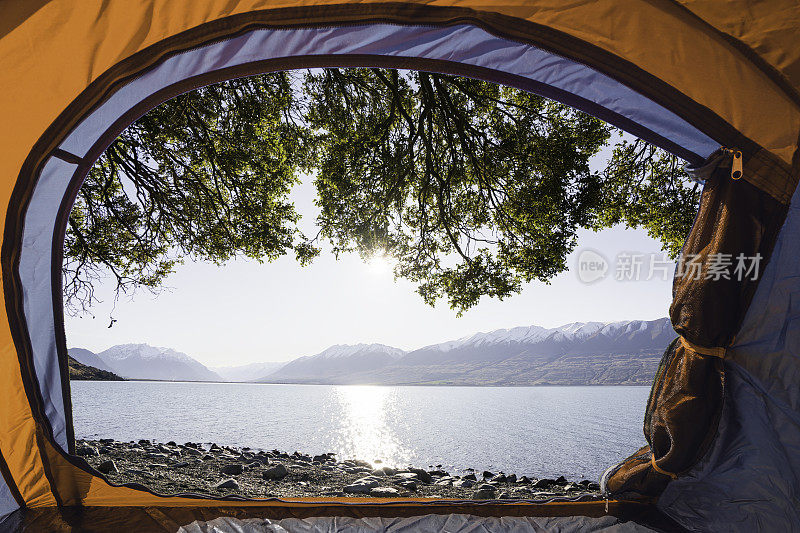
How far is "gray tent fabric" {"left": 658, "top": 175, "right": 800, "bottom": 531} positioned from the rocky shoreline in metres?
1.78

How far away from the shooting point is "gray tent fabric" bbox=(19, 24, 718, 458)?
6.95 ft

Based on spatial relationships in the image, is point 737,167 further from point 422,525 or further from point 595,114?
point 422,525

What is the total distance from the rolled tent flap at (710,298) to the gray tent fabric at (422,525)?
1.78 feet

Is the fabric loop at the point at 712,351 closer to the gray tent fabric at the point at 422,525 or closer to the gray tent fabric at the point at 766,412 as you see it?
the gray tent fabric at the point at 766,412

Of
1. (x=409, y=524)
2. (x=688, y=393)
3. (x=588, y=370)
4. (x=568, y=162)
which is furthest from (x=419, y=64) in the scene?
(x=588, y=370)

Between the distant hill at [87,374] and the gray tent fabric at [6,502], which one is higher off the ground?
the gray tent fabric at [6,502]

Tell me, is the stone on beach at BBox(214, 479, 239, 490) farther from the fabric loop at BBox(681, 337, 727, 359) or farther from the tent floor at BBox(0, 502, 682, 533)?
the fabric loop at BBox(681, 337, 727, 359)

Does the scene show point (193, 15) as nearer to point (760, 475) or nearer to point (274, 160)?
point (760, 475)

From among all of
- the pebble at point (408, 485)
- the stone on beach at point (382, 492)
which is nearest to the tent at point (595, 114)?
the stone on beach at point (382, 492)

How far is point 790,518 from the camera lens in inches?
80.9

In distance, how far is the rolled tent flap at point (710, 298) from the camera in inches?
79.1

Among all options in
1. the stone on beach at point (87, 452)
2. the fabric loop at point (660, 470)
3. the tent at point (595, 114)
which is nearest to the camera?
the tent at point (595, 114)

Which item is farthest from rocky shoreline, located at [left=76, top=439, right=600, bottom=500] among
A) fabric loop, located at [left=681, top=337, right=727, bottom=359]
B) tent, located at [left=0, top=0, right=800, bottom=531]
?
fabric loop, located at [left=681, top=337, right=727, bottom=359]

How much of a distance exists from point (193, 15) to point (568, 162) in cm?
521
